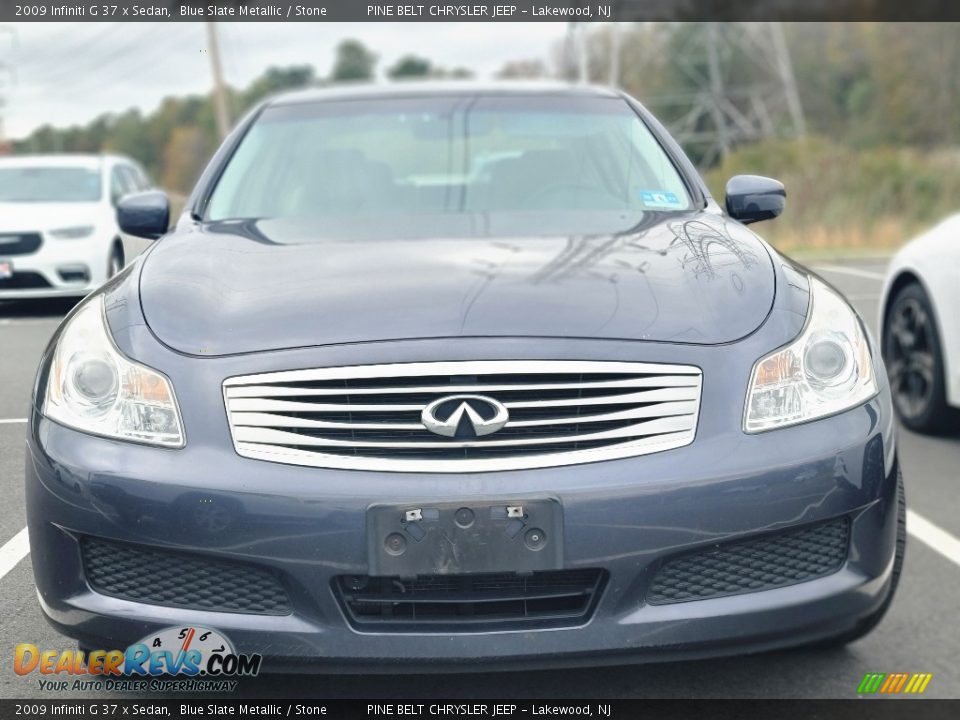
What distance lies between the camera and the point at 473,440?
94.7 inches

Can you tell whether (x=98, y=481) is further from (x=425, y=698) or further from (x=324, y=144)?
(x=324, y=144)

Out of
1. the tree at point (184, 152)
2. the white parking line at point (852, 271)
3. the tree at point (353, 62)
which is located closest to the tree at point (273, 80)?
the tree at point (184, 152)

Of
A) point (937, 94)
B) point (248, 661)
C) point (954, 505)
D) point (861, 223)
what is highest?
point (248, 661)

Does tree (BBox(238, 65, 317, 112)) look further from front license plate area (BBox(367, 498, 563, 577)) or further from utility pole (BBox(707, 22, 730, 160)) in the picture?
front license plate area (BBox(367, 498, 563, 577))

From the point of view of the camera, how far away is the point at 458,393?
2.45m

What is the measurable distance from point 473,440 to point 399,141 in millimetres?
1841

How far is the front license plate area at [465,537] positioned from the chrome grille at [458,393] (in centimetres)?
10

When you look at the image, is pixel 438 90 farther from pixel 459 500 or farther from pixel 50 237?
pixel 50 237

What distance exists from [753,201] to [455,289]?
4.63ft

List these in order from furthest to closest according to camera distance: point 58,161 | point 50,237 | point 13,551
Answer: point 58,161 → point 50,237 → point 13,551

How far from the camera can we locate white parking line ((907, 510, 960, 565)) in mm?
3826

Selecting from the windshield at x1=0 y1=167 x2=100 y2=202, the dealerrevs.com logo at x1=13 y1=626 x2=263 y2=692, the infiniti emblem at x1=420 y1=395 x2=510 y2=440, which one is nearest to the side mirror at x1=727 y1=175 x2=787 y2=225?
the infiniti emblem at x1=420 y1=395 x2=510 y2=440

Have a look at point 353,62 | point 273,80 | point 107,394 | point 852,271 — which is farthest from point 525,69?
point 107,394

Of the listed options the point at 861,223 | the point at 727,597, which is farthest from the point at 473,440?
the point at 861,223
